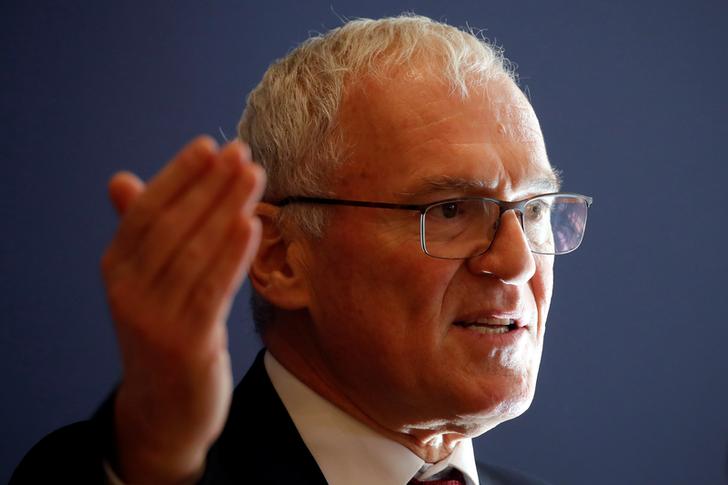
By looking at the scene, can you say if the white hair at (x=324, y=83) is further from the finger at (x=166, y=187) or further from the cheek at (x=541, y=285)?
the finger at (x=166, y=187)

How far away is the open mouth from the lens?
143 centimetres

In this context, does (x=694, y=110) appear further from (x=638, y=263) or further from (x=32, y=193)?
(x=32, y=193)

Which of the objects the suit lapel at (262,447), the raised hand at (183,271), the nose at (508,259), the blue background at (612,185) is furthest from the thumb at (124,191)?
the blue background at (612,185)

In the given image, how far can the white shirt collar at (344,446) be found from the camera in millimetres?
1456

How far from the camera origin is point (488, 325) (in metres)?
1.44

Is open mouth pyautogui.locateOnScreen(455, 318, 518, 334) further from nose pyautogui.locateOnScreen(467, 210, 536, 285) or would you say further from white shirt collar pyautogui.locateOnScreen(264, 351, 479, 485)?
white shirt collar pyautogui.locateOnScreen(264, 351, 479, 485)

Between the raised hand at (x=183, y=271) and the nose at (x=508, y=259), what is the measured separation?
60 cm

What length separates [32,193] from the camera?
175 cm

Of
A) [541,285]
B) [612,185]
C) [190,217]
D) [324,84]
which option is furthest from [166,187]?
[612,185]

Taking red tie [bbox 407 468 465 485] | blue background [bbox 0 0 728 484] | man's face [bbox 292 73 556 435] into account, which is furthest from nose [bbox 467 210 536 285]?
blue background [bbox 0 0 728 484]

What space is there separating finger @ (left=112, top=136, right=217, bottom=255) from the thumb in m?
0.01

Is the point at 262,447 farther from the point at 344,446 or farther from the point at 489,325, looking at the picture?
the point at 489,325

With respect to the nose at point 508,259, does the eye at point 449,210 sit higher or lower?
higher

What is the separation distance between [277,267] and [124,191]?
680mm
